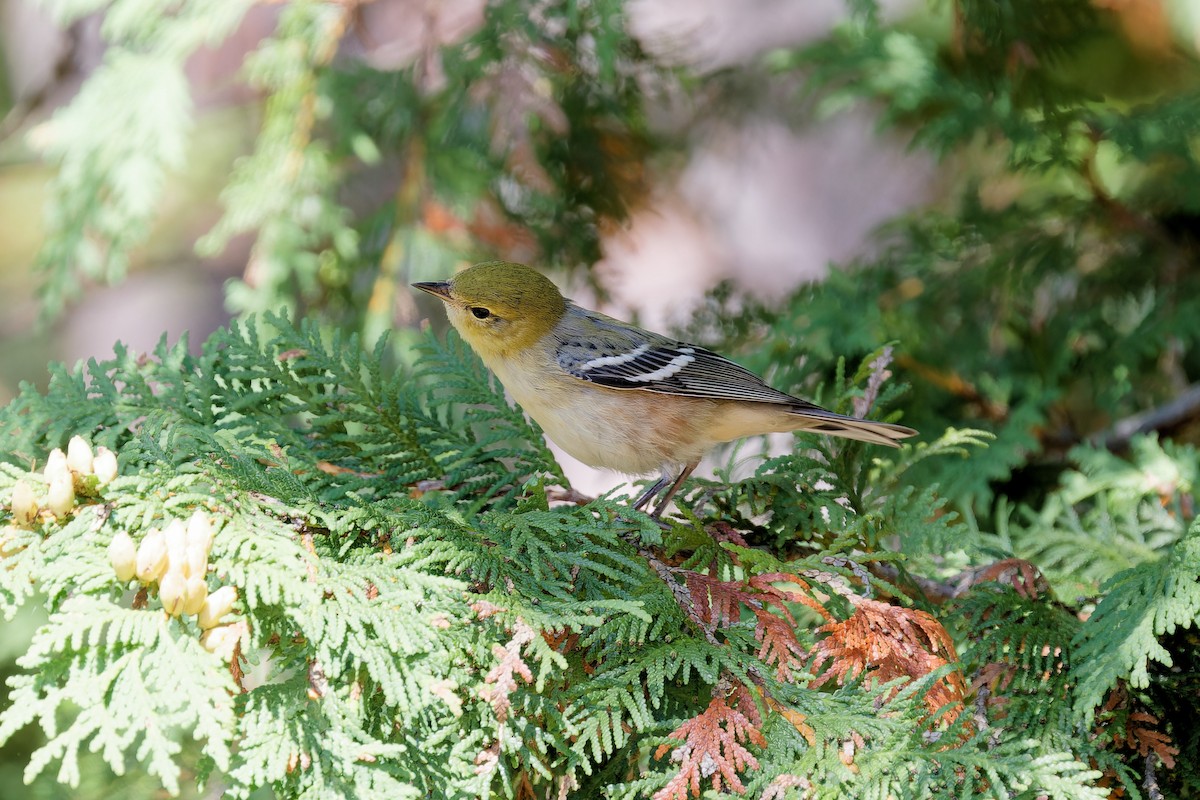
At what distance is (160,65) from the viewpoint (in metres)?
2.96

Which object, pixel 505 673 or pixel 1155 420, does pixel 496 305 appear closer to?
pixel 505 673

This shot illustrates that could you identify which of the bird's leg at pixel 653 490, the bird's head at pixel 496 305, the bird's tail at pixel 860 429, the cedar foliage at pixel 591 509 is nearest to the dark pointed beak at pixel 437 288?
the bird's head at pixel 496 305

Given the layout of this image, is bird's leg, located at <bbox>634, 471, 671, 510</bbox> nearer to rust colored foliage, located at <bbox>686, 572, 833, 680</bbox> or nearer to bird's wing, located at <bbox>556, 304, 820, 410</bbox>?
bird's wing, located at <bbox>556, 304, 820, 410</bbox>

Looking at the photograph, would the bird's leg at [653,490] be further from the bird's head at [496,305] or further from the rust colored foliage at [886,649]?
the rust colored foliage at [886,649]

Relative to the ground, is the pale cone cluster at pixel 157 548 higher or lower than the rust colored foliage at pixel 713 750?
higher

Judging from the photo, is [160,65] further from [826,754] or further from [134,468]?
[826,754]

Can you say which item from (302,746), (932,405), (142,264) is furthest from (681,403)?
(142,264)

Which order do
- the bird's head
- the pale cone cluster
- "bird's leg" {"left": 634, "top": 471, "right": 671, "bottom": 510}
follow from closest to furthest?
1. the pale cone cluster
2. "bird's leg" {"left": 634, "top": 471, "right": 671, "bottom": 510}
3. the bird's head

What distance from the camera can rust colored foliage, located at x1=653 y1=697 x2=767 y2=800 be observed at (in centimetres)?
129

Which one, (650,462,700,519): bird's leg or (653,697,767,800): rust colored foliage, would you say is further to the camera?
(650,462,700,519): bird's leg

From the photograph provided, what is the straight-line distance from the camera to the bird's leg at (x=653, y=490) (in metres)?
2.36

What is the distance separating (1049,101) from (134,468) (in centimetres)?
271

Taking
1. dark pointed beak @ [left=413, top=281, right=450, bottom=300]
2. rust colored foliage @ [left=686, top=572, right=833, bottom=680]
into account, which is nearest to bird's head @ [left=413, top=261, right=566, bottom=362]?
dark pointed beak @ [left=413, top=281, right=450, bottom=300]

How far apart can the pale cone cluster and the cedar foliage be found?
0.08 feet
